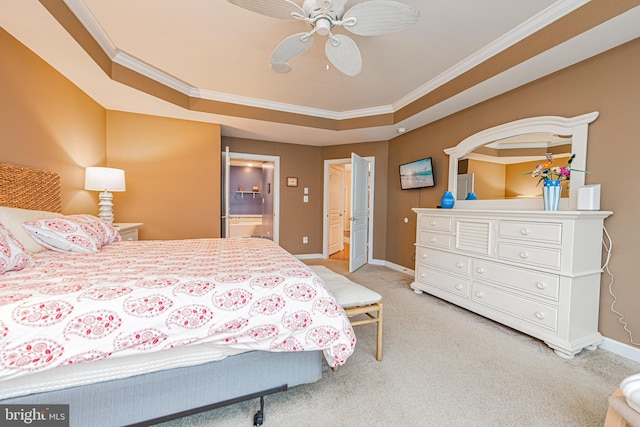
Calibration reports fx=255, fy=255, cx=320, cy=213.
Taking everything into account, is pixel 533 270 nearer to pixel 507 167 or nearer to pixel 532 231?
pixel 532 231

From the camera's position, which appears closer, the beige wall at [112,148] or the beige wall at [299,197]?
the beige wall at [112,148]

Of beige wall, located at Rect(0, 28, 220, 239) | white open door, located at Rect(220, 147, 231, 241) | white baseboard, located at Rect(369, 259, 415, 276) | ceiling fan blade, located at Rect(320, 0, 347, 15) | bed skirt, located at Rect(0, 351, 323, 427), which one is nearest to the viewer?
bed skirt, located at Rect(0, 351, 323, 427)

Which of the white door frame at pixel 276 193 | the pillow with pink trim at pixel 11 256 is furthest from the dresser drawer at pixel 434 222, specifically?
the pillow with pink trim at pixel 11 256

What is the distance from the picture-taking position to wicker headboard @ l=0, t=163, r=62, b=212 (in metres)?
1.90

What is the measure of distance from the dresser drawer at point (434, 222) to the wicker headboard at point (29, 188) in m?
3.90

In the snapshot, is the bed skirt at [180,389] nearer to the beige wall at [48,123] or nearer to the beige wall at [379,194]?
the beige wall at [48,123]

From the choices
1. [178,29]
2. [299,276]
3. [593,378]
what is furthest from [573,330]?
[178,29]

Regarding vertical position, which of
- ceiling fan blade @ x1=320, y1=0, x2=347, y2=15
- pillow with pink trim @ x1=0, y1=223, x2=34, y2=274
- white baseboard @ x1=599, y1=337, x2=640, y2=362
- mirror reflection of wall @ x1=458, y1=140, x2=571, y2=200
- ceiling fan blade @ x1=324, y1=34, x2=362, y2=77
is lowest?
white baseboard @ x1=599, y1=337, x2=640, y2=362

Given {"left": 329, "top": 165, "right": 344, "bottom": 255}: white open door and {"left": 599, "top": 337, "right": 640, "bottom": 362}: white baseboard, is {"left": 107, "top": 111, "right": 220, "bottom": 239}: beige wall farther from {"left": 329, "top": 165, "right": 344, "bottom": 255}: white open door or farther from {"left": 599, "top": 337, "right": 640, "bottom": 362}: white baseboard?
{"left": 599, "top": 337, "right": 640, "bottom": 362}: white baseboard

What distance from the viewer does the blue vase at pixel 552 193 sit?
212 cm

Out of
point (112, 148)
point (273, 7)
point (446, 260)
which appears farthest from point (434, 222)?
point (112, 148)

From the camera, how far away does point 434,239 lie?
10.1 ft

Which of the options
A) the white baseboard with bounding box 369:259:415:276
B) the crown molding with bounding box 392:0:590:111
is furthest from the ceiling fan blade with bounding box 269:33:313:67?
the white baseboard with bounding box 369:259:415:276

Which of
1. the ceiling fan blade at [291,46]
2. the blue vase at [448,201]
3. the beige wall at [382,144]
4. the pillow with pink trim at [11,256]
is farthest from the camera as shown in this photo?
the blue vase at [448,201]
